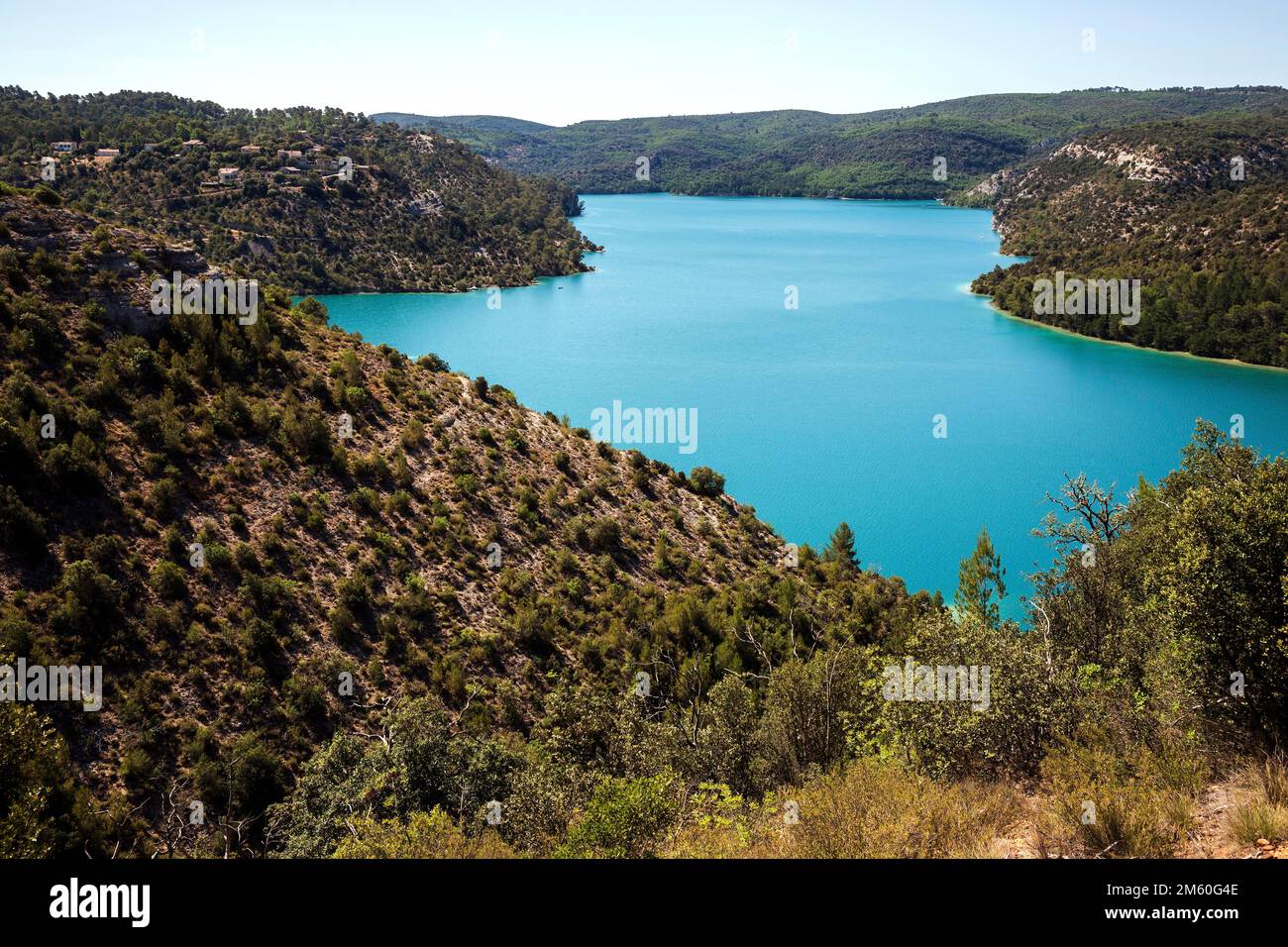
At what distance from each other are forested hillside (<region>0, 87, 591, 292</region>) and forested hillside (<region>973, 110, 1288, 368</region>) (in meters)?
93.7

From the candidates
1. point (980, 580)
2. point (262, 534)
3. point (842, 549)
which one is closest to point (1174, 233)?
point (842, 549)

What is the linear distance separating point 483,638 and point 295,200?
129522 mm

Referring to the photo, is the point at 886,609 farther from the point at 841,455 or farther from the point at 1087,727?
the point at 841,455

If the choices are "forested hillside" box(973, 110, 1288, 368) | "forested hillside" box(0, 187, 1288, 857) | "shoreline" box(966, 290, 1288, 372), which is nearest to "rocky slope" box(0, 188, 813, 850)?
"forested hillside" box(0, 187, 1288, 857)

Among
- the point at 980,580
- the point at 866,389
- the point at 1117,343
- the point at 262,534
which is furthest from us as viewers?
the point at 1117,343

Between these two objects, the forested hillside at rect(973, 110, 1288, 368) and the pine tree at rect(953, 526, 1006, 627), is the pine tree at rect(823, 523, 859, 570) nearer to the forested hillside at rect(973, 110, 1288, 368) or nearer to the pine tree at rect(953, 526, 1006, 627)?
the pine tree at rect(953, 526, 1006, 627)

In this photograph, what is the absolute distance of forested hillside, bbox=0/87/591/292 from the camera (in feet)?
390

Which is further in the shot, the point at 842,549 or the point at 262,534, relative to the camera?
the point at 842,549

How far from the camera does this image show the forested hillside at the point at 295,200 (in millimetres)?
118750

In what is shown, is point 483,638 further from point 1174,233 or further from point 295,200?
point 1174,233

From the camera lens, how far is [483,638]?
27.2 metres

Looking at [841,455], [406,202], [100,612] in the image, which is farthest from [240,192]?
[100,612]

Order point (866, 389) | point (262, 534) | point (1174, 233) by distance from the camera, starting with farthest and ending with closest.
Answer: point (1174, 233), point (866, 389), point (262, 534)
